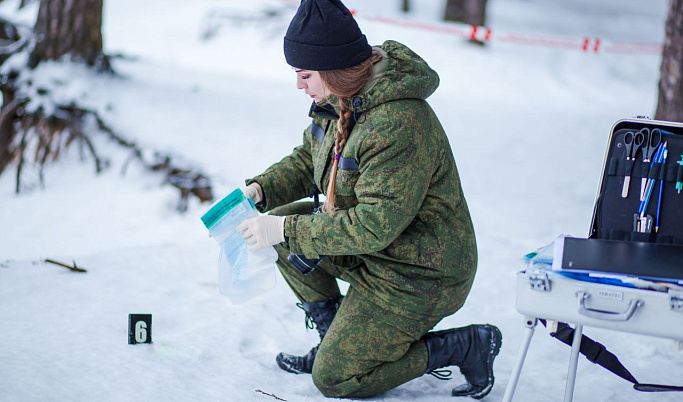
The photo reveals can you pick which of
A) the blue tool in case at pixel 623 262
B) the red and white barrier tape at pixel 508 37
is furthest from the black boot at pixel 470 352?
the red and white barrier tape at pixel 508 37

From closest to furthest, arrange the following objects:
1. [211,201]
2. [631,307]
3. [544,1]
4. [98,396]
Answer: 1. [631,307]
2. [98,396]
3. [211,201]
4. [544,1]

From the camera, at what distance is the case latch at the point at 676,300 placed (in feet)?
5.19

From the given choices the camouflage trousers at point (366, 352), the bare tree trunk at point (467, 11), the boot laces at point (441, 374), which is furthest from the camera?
the bare tree trunk at point (467, 11)

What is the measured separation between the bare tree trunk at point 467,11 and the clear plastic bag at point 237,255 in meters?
A: 8.40

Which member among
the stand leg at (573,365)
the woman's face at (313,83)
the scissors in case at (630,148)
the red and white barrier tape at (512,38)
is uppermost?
the red and white barrier tape at (512,38)

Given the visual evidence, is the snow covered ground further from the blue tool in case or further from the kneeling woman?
the blue tool in case

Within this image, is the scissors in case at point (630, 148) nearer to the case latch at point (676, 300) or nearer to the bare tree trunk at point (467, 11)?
the case latch at point (676, 300)

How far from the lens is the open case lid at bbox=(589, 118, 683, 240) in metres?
2.17

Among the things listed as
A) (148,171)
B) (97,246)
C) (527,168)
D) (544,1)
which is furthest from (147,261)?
(544,1)

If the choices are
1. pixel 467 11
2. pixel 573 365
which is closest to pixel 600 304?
pixel 573 365

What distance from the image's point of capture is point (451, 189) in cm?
233

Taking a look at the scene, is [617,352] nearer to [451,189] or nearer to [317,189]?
[451,189]

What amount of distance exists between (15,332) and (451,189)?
1.66 meters

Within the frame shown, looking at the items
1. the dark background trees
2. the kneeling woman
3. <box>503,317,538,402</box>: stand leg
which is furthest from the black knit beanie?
the dark background trees
